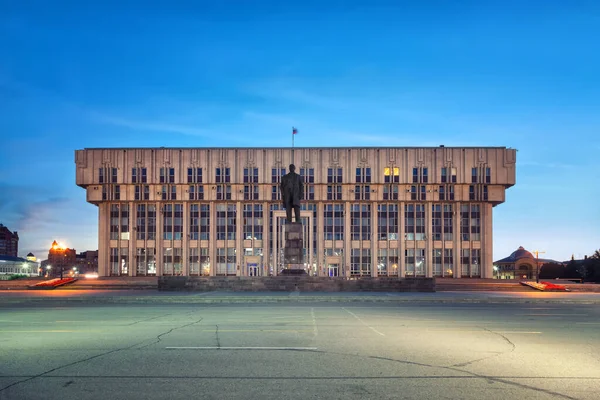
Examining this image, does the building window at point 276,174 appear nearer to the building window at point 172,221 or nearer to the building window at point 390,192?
the building window at point 172,221

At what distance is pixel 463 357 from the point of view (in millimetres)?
9445

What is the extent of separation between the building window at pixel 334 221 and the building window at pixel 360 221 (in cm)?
158

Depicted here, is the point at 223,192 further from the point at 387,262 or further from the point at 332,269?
the point at 387,262

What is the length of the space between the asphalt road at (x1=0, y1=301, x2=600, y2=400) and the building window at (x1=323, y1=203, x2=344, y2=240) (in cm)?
6358

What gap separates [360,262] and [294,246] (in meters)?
45.9

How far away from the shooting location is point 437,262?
7906 centimetres

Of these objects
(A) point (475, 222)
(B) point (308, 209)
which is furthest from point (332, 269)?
(A) point (475, 222)

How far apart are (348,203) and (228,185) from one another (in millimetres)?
18953

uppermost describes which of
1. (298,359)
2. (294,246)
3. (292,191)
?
(292,191)

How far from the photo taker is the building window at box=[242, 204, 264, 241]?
79750mm

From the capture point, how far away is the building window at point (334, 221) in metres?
79.6

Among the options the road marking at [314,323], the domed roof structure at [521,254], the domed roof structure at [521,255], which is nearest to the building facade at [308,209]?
the road marking at [314,323]

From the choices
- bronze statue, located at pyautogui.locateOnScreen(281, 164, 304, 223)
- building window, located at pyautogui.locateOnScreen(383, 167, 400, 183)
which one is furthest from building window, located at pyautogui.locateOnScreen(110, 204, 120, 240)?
bronze statue, located at pyautogui.locateOnScreen(281, 164, 304, 223)

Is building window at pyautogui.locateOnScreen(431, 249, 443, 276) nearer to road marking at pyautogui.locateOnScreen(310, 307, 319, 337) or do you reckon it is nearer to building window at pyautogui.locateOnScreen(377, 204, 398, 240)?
building window at pyautogui.locateOnScreen(377, 204, 398, 240)
